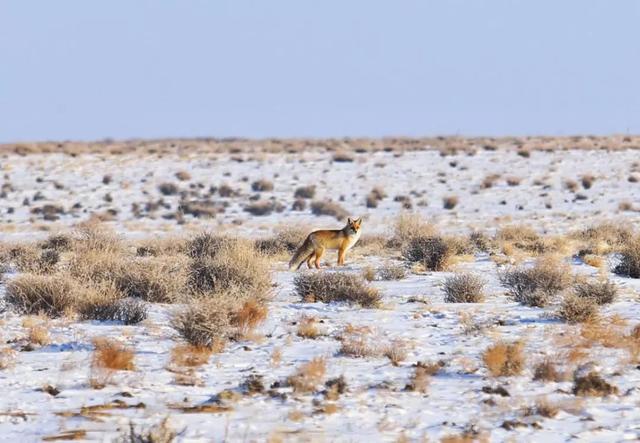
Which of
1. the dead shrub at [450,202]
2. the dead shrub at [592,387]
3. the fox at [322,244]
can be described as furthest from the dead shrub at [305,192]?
the dead shrub at [592,387]

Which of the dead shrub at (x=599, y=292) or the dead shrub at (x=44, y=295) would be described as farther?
the dead shrub at (x=599, y=292)

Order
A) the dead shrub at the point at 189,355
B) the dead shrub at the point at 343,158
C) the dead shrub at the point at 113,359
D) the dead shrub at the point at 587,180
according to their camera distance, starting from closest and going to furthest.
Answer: the dead shrub at the point at 113,359 < the dead shrub at the point at 189,355 < the dead shrub at the point at 587,180 < the dead shrub at the point at 343,158

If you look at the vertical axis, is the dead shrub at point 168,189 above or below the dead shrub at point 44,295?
below

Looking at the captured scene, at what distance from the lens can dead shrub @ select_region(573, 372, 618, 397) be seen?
796 cm

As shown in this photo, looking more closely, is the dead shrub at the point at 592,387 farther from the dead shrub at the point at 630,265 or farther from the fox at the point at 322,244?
the fox at the point at 322,244

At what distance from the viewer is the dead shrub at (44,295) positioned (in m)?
11.2

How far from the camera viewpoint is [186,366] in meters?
8.88

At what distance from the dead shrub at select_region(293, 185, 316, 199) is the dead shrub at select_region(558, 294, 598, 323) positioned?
2450 centimetres

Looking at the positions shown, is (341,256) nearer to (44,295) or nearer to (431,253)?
(431,253)

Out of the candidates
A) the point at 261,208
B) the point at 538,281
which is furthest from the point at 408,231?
the point at 261,208

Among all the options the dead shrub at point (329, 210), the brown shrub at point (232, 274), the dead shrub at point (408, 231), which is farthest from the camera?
the dead shrub at point (329, 210)

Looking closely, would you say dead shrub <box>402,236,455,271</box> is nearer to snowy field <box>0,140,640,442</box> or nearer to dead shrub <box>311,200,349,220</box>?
snowy field <box>0,140,640,442</box>

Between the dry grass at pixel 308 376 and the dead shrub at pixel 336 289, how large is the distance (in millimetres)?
3284

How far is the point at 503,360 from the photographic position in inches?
338
